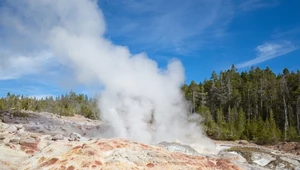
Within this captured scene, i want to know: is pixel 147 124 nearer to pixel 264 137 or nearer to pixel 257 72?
pixel 264 137

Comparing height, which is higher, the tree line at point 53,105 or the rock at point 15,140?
the tree line at point 53,105

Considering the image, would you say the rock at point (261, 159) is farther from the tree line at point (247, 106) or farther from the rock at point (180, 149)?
the tree line at point (247, 106)

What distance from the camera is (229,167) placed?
1473cm

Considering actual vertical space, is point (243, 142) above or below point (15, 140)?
below

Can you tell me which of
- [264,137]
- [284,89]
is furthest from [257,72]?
[264,137]

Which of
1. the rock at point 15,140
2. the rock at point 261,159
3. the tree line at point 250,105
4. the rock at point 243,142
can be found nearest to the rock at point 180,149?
the rock at point 261,159

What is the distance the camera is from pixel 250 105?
8581 cm

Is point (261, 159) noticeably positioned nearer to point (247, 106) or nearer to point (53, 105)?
point (247, 106)

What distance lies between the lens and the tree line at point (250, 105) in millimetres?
59438

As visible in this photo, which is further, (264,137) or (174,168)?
(264,137)

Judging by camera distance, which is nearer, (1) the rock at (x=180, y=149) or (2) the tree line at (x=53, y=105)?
(1) the rock at (x=180, y=149)

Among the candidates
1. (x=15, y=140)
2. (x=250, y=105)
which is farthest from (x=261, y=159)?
(x=250, y=105)

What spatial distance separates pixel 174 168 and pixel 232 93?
7956 centimetres

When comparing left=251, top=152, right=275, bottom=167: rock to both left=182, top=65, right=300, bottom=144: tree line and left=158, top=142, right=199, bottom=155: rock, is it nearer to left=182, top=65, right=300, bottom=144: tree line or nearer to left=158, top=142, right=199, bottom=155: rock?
left=158, top=142, right=199, bottom=155: rock
